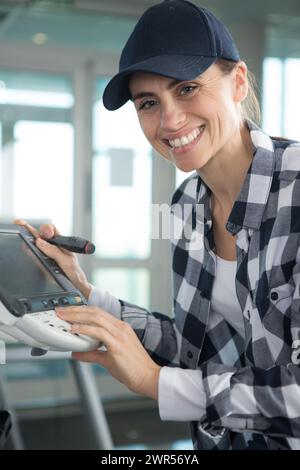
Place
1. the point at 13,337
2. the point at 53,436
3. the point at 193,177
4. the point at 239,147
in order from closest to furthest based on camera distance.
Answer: the point at 13,337 → the point at 239,147 → the point at 193,177 → the point at 53,436

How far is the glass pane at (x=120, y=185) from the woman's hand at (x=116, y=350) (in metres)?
2.46

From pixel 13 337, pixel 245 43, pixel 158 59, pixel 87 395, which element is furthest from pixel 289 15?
pixel 13 337

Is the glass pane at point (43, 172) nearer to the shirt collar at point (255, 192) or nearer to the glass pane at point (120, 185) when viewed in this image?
the glass pane at point (120, 185)

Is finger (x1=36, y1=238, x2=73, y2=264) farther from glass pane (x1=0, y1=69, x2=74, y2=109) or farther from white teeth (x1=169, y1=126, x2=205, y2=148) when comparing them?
glass pane (x1=0, y1=69, x2=74, y2=109)

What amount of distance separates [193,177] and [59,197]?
2169mm

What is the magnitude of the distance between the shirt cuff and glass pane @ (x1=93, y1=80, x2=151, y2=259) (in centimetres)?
218

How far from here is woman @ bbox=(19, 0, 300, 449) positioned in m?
0.87

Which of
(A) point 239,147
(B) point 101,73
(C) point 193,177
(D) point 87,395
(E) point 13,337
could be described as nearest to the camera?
(E) point 13,337

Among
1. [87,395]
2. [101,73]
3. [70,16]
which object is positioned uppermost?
[70,16]

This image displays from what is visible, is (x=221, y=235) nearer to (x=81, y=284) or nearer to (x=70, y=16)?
(x=81, y=284)

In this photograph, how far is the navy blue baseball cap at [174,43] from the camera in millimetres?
878

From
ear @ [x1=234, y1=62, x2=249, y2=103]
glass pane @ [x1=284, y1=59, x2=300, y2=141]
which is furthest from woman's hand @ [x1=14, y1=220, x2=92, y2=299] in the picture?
glass pane @ [x1=284, y1=59, x2=300, y2=141]

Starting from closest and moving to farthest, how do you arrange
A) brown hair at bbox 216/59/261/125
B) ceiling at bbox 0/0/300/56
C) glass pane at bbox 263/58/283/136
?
brown hair at bbox 216/59/261/125, ceiling at bbox 0/0/300/56, glass pane at bbox 263/58/283/136

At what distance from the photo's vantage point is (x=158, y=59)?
2.88ft
